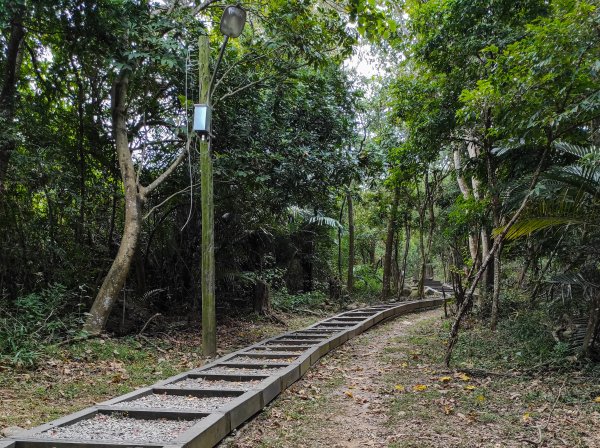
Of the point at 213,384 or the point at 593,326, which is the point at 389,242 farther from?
the point at 213,384

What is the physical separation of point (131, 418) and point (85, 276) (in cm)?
456

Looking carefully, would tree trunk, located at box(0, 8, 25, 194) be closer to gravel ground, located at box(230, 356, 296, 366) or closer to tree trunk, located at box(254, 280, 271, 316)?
gravel ground, located at box(230, 356, 296, 366)

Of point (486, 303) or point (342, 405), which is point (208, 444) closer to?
point (342, 405)

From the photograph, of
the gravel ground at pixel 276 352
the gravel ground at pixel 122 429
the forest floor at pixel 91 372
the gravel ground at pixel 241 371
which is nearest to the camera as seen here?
the gravel ground at pixel 122 429

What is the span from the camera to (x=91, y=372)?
5.76 m

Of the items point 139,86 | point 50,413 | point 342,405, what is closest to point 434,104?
point 139,86

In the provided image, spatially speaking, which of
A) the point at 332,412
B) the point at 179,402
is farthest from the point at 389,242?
the point at 179,402

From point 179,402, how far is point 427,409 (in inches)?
100

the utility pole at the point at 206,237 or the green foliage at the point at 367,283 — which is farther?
the green foliage at the point at 367,283

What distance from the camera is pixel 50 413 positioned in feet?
14.0

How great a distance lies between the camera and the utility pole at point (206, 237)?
662 centimetres

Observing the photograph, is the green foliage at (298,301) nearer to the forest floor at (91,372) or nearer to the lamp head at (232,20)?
the forest floor at (91,372)

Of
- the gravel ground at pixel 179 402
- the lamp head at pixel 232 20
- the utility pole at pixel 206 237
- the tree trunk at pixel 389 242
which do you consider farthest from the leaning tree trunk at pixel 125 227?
the tree trunk at pixel 389 242

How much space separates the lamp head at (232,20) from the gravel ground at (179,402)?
475cm
